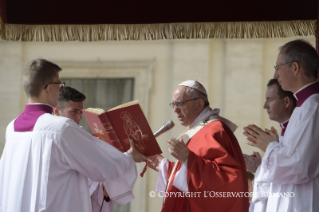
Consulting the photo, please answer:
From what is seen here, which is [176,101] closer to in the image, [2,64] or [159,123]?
[159,123]

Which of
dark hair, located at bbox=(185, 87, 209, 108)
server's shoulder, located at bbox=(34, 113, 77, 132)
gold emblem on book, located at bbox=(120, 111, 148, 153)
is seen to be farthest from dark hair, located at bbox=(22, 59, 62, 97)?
dark hair, located at bbox=(185, 87, 209, 108)

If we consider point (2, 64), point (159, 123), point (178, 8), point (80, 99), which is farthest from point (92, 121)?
point (2, 64)

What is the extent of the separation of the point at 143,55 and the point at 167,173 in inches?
166

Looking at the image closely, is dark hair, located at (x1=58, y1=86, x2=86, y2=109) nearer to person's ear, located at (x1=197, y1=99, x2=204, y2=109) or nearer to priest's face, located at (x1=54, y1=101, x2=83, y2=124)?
priest's face, located at (x1=54, y1=101, x2=83, y2=124)

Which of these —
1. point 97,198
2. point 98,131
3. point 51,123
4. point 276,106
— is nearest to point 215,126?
point 276,106

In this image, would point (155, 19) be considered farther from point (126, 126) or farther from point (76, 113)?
point (126, 126)

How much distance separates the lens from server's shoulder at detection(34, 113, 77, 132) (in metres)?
4.05

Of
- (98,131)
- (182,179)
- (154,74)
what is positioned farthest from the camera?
(154,74)

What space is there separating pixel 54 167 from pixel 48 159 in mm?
83

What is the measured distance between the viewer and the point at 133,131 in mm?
4715

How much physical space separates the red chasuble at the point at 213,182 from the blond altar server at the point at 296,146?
0.71ft

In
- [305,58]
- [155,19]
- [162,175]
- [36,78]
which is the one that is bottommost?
[162,175]

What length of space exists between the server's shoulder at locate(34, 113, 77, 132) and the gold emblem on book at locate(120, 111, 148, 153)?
2.14 ft

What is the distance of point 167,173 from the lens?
17.1ft
